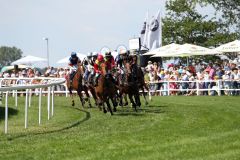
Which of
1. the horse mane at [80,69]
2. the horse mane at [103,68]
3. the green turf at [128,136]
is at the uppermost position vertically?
the horse mane at [80,69]

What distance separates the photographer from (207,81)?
32000mm

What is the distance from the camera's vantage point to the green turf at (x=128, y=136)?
11328mm

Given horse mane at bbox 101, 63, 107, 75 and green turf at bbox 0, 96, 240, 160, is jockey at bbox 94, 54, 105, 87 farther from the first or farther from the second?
green turf at bbox 0, 96, 240, 160

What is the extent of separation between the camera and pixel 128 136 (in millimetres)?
13859

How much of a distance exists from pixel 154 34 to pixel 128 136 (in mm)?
32130

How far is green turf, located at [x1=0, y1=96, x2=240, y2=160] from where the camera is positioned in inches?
446

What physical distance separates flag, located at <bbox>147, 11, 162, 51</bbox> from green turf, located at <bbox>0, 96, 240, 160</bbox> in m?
25.3

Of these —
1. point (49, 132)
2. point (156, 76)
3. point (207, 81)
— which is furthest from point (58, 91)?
point (49, 132)

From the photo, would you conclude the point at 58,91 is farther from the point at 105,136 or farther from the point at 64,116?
the point at 105,136

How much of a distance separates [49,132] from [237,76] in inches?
689

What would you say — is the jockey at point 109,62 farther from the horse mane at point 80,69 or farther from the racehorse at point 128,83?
the horse mane at point 80,69

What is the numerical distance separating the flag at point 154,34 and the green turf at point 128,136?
994 inches

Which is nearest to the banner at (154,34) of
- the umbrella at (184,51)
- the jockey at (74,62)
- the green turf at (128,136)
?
the umbrella at (184,51)

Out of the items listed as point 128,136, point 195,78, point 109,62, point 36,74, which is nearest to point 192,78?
point 195,78
